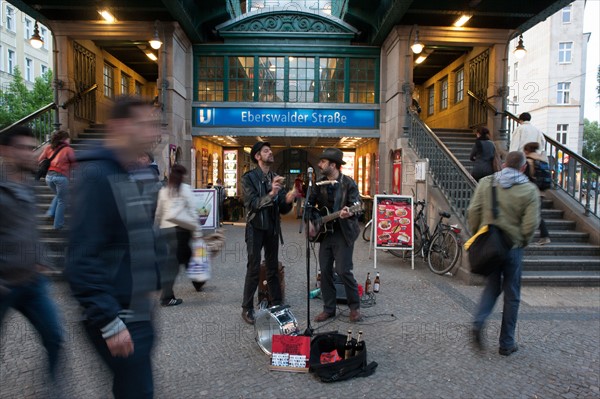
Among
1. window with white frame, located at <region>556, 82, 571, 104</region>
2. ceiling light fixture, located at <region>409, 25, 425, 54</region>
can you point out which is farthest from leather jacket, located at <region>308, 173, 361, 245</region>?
window with white frame, located at <region>556, 82, 571, 104</region>

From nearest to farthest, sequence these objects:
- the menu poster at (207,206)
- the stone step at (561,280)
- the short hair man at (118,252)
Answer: the short hair man at (118,252), the stone step at (561,280), the menu poster at (207,206)

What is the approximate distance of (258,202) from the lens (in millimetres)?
5012

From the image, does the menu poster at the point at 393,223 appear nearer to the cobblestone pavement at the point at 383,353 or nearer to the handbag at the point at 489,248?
the cobblestone pavement at the point at 383,353

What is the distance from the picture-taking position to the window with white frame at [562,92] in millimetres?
35656

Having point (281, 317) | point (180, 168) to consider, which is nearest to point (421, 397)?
point (281, 317)

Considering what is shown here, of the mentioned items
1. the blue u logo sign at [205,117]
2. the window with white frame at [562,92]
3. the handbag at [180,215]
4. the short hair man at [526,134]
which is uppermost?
the window with white frame at [562,92]

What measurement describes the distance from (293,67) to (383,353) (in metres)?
11.7

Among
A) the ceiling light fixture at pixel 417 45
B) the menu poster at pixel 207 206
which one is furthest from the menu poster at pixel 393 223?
the ceiling light fixture at pixel 417 45

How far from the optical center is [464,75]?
48.3 feet

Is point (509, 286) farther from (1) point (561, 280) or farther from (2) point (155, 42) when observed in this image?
(2) point (155, 42)

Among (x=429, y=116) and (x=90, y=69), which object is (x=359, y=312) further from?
(x=429, y=116)

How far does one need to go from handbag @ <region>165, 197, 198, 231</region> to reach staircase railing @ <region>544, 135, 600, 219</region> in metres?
8.25

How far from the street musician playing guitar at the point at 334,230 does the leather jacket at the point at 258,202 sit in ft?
1.28

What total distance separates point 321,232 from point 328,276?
0.56m
